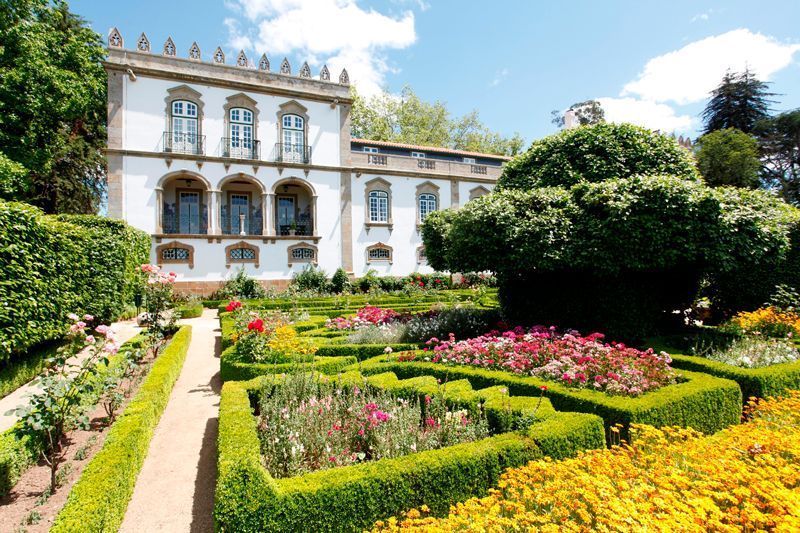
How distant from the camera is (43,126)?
17.8 meters

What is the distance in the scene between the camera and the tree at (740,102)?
38.1 metres

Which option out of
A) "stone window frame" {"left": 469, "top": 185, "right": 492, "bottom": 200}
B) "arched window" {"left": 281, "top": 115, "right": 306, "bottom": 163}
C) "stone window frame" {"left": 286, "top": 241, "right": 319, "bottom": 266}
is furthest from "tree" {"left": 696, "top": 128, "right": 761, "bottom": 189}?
"arched window" {"left": 281, "top": 115, "right": 306, "bottom": 163}

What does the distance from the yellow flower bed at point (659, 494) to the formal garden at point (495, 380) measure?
0.03m

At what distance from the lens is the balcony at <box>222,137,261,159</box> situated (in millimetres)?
23047

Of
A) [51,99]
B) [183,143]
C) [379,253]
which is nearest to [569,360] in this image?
[379,253]

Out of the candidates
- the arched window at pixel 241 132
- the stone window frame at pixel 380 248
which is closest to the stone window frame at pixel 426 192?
the stone window frame at pixel 380 248

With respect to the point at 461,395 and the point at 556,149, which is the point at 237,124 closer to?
the point at 556,149

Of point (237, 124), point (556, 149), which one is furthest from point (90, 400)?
point (237, 124)

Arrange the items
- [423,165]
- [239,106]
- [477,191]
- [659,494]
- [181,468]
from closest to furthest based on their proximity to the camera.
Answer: [659,494] < [181,468] < [239,106] < [423,165] < [477,191]

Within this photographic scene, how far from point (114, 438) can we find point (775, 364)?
10.4m

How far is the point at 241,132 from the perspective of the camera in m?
23.6

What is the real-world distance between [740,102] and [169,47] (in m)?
47.6

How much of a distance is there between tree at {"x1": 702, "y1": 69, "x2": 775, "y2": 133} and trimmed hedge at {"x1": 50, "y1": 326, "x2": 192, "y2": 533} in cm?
4958

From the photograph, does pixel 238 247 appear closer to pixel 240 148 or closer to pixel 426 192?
pixel 240 148
